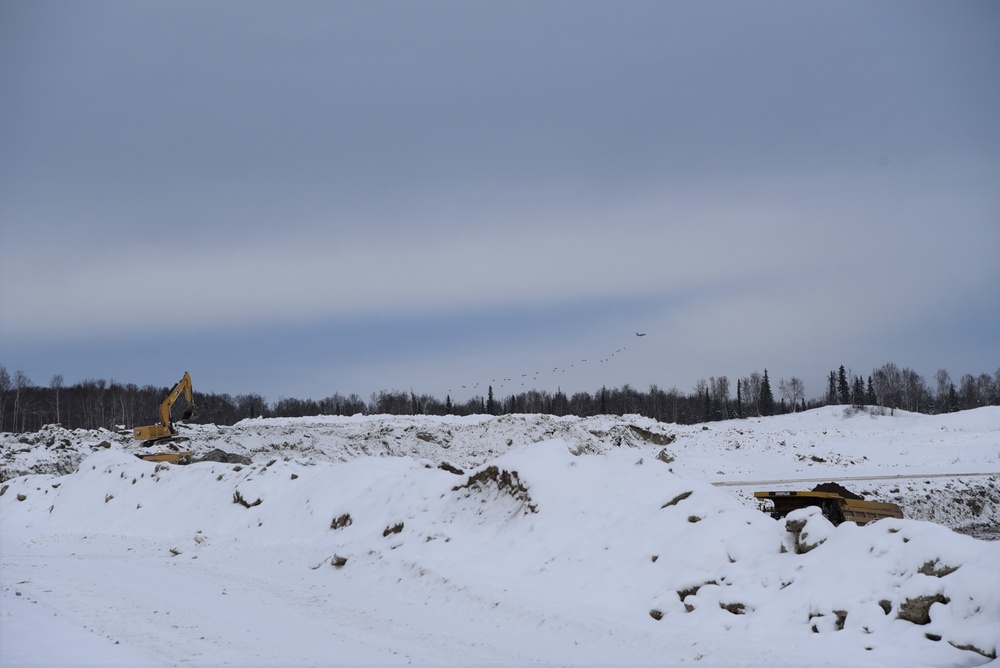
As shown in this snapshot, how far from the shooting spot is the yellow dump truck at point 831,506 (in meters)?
19.0

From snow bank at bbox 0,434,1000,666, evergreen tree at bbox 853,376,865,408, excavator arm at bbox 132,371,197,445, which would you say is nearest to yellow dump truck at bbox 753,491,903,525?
snow bank at bbox 0,434,1000,666

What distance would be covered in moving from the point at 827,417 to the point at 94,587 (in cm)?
8891

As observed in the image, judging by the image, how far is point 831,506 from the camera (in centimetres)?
1928

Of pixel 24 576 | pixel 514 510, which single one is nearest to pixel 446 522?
pixel 514 510

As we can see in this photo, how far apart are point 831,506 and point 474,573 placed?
421 inches

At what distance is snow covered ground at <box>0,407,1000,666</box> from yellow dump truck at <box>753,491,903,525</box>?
547 cm

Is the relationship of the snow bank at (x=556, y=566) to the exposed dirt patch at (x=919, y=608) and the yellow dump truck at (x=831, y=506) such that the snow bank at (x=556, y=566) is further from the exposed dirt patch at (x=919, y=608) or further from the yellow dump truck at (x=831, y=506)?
the yellow dump truck at (x=831, y=506)

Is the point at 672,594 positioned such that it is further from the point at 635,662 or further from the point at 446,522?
the point at 446,522

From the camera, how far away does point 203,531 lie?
19547 millimetres

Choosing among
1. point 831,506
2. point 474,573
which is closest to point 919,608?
point 474,573

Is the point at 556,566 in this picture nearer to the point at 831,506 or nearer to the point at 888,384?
the point at 831,506

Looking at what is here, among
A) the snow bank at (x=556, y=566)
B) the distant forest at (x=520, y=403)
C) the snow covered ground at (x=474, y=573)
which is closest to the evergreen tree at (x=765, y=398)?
the distant forest at (x=520, y=403)

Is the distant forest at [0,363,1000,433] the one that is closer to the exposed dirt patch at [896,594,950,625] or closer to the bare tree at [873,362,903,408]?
the bare tree at [873,362,903,408]

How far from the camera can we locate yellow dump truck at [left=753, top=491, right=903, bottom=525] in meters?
19.0
